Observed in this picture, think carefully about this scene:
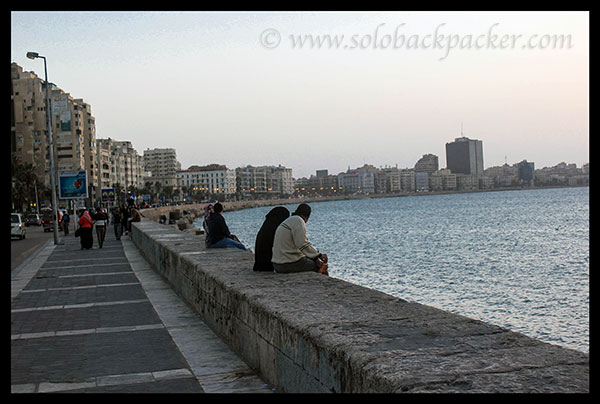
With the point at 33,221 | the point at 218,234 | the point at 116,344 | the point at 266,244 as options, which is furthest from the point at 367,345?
the point at 33,221

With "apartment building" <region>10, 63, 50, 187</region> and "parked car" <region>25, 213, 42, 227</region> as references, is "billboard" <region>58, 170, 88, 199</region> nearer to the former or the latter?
"parked car" <region>25, 213, 42, 227</region>

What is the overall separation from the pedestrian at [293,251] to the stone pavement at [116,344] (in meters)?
1.15

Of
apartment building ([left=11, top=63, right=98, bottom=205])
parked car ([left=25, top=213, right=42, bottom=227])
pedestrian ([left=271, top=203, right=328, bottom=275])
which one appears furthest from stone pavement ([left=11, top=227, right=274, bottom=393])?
apartment building ([left=11, top=63, right=98, bottom=205])

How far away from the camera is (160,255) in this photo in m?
13.2

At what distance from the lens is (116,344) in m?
6.87

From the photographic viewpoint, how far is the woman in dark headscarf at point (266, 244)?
310 inches

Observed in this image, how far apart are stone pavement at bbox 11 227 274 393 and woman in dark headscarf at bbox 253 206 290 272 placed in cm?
98

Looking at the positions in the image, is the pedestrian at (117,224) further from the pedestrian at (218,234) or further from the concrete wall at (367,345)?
the concrete wall at (367,345)

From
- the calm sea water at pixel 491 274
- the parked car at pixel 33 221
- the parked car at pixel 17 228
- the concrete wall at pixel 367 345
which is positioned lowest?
the calm sea water at pixel 491 274

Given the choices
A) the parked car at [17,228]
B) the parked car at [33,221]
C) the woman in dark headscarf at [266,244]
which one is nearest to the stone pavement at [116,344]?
the woman in dark headscarf at [266,244]

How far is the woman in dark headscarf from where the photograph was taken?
25.8 ft

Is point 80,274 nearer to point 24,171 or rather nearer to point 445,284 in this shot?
point 445,284
